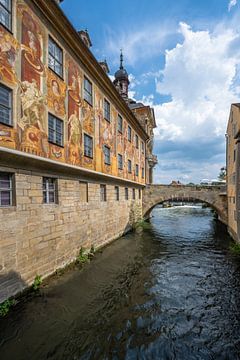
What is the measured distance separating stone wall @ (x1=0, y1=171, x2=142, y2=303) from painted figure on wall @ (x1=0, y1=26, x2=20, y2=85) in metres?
2.63

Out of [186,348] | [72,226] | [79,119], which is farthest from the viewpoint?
[79,119]

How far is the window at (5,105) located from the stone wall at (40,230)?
150 cm

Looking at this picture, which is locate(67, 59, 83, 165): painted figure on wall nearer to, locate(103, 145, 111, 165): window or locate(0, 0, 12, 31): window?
locate(0, 0, 12, 31): window

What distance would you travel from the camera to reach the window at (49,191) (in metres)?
A: 7.45

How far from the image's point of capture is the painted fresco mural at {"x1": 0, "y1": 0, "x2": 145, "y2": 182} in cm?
586

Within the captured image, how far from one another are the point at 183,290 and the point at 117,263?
346cm

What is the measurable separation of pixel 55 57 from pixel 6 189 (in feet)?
17.9

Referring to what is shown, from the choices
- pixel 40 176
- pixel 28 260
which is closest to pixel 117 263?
pixel 28 260

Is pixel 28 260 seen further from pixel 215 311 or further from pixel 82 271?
pixel 215 311

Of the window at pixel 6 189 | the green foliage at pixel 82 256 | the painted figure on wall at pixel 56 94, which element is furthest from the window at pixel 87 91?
the green foliage at pixel 82 256

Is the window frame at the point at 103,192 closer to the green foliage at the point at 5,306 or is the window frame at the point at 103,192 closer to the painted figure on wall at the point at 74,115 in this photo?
the painted figure on wall at the point at 74,115

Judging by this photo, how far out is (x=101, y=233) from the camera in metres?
11.9

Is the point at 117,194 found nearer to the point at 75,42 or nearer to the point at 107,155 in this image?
the point at 107,155

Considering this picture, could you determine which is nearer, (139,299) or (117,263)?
(139,299)
